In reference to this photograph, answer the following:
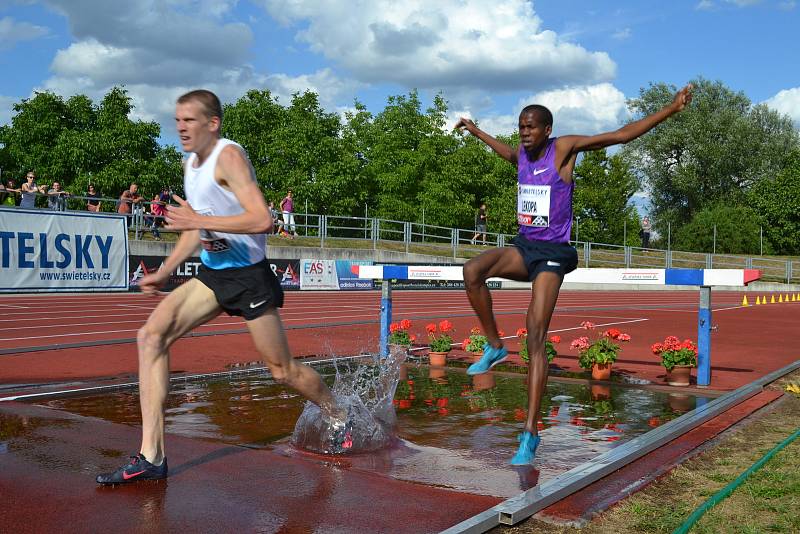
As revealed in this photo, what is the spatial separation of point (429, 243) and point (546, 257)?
2991cm

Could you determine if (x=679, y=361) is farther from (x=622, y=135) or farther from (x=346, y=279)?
(x=346, y=279)

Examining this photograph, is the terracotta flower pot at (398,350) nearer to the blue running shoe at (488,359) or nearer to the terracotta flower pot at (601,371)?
the terracotta flower pot at (601,371)

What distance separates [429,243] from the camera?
3450cm

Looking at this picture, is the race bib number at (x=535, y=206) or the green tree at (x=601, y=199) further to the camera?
the green tree at (x=601, y=199)

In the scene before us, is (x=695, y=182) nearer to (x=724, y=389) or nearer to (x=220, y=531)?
(x=724, y=389)

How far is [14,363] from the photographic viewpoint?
8.33m

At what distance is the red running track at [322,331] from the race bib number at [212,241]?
4.08 metres

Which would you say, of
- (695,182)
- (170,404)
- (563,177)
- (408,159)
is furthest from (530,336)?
(695,182)

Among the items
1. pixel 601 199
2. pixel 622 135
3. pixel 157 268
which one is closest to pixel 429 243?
pixel 157 268

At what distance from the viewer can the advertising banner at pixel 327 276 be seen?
25.4 m

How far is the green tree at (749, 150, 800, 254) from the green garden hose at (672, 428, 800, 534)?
165 ft

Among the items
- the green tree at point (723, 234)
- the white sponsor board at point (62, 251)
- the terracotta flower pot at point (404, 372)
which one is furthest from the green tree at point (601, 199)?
the terracotta flower pot at point (404, 372)

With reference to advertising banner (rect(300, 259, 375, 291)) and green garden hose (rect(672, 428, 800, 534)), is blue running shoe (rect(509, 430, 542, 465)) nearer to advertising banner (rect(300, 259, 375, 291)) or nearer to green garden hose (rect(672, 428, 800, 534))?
green garden hose (rect(672, 428, 800, 534))

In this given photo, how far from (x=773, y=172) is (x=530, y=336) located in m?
60.7
